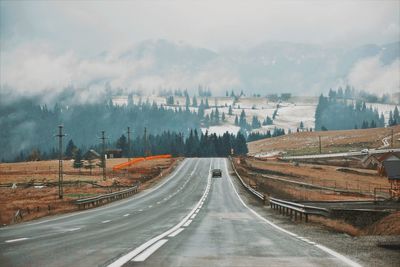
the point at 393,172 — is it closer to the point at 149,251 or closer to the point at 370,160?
the point at 149,251

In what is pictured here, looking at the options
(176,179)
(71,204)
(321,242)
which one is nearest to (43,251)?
(321,242)

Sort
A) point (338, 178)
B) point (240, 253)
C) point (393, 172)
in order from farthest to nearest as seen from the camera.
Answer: point (338, 178) < point (393, 172) < point (240, 253)

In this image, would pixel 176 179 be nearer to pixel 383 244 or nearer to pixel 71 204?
pixel 71 204

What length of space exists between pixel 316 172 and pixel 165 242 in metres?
102

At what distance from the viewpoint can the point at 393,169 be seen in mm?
66562

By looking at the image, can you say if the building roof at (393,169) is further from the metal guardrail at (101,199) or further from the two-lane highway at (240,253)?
the two-lane highway at (240,253)

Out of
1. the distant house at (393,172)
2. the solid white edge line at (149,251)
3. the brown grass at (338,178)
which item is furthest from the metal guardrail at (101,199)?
the brown grass at (338,178)

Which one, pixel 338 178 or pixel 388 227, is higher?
pixel 388 227

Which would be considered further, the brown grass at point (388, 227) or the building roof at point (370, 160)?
the building roof at point (370, 160)

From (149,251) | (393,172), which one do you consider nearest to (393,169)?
(393,172)

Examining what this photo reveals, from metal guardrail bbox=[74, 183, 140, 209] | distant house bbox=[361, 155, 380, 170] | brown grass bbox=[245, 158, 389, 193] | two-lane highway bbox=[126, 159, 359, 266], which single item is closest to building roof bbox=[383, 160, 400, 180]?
brown grass bbox=[245, 158, 389, 193]

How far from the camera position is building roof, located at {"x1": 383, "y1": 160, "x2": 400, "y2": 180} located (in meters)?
63.7

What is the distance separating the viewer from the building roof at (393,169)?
63.7 metres

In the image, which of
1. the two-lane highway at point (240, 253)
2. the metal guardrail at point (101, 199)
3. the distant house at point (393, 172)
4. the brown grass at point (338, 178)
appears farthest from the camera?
the brown grass at point (338, 178)
